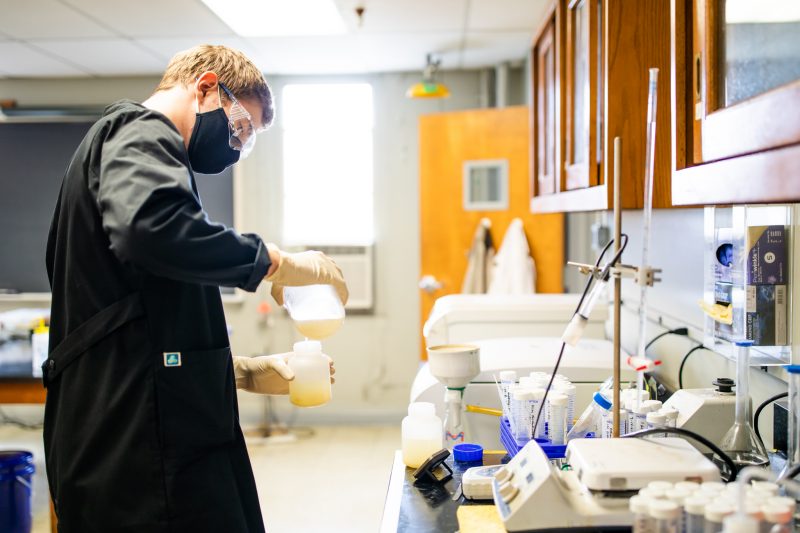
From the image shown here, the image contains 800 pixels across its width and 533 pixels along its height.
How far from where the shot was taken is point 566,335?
1.25m

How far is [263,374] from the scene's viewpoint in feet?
5.68

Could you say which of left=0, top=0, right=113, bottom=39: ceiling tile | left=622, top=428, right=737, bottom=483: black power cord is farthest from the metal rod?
left=0, top=0, right=113, bottom=39: ceiling tile

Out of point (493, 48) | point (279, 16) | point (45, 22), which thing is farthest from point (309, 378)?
point (493, 48)

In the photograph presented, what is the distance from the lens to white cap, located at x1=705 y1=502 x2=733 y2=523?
854mm

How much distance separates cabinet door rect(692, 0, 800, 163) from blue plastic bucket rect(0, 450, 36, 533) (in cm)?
277

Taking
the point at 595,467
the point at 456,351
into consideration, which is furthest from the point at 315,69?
the point at 595,467

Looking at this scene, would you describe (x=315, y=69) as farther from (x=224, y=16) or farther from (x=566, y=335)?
(x=566, y=335)

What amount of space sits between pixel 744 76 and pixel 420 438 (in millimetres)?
970

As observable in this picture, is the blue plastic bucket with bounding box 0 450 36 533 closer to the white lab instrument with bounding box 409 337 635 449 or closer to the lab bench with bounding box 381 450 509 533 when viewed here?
the white lab instrument with bounding box 409 337 635 449

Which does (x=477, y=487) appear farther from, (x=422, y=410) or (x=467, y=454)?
(x=422, y=410)

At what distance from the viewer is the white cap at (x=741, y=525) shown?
31.9 inches

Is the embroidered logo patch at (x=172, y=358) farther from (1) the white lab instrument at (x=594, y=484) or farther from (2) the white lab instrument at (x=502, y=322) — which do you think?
(2) the white lab instrument at (x=502, y=322)

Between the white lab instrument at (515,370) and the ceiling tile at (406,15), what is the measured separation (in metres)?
1.92

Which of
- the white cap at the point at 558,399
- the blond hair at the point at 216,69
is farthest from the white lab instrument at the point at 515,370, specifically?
the blond hair at the point at 216,69
